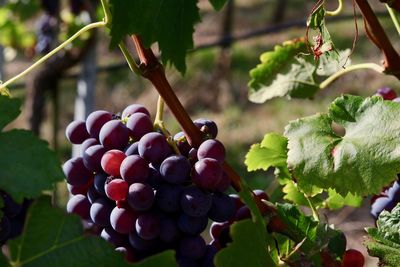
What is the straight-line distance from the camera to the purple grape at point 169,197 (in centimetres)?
70

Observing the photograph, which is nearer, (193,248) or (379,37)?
(193,248)

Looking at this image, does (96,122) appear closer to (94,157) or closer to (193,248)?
(94,157)

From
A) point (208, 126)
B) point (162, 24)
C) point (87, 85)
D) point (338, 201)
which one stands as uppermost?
point (162, 24)

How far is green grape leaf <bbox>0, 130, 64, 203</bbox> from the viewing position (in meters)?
0.53

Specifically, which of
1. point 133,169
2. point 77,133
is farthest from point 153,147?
point 77,133

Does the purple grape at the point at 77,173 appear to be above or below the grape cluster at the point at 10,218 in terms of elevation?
above

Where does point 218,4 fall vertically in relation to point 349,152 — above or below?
above

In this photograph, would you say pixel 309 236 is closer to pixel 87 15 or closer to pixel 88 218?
pixel 88 218

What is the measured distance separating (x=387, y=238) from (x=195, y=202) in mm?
181

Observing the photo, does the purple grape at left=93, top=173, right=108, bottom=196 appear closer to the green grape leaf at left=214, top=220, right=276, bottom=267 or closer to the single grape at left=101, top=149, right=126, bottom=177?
the single grape at left=101, top=149, right=126, bottom=177

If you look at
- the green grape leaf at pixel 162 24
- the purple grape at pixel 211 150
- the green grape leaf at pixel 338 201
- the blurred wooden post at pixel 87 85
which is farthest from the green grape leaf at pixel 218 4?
the blurred wooden post at pixel 87 85

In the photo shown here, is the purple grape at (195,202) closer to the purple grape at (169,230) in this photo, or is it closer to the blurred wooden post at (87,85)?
the purple grape at (169,230)

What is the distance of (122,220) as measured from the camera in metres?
0.70

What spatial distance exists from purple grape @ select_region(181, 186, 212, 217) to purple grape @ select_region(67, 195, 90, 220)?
115mm
